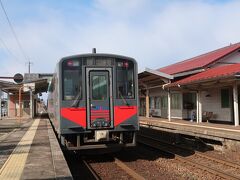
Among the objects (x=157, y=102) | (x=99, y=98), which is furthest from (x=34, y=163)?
(x=157, y=102)

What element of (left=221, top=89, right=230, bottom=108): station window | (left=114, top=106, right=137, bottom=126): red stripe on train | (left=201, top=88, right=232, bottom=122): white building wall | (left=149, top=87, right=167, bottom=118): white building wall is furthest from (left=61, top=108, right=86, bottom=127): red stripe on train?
(left=149, top=87, right=167, bottom=118): white building wall

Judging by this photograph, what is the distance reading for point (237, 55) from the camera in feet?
70.8

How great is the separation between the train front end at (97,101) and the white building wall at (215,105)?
9.73 metres

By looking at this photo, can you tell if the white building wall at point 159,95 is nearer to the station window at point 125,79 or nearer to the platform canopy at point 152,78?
the platform canopy at point 152,78

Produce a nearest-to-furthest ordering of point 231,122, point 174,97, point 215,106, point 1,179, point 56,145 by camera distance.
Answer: point 1,179
point 56,145
point 231,122
point 215,106
point 174,97

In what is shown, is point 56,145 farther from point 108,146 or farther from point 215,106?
point 215,106

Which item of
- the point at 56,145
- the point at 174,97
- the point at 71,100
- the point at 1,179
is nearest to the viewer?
the point at 1,179

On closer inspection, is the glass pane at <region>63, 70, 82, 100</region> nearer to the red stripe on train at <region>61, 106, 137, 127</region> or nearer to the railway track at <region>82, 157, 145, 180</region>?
the red stripe on train at <region>61, 106, 137, 127</region>

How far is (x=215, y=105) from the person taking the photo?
20.5 m

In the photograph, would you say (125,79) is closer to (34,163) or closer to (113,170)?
(113,170)

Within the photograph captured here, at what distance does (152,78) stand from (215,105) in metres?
5.00

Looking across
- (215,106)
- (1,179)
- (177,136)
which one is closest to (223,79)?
(177,136)

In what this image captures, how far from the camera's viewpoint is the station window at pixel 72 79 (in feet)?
33.7

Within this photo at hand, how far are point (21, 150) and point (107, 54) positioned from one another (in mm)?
3720
